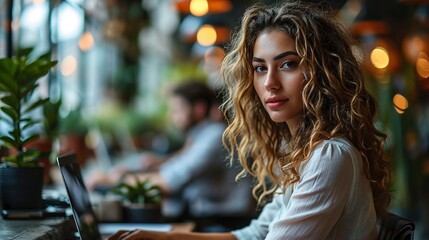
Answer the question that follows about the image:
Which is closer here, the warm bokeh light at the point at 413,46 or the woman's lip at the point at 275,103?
the woman's lip at the point at 275,103

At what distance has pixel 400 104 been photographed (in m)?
7.33

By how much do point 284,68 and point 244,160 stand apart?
1.60 feet

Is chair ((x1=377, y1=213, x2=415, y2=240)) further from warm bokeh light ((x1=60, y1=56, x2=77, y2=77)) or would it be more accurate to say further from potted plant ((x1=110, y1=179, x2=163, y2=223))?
warm bokeh light ((x1=60, y1=56, x2=77, y2=77))

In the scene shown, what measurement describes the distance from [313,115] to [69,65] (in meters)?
4.99

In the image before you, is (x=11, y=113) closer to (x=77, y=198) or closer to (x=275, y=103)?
(x=77, y=198)

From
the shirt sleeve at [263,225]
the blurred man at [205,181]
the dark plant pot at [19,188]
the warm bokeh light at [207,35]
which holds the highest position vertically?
the warm bokeh light at [207,35]

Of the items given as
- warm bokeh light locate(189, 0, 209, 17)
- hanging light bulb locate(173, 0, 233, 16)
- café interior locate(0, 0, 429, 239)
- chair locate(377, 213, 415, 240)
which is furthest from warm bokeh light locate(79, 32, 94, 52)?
chair locate(377, 213, 415, 240)

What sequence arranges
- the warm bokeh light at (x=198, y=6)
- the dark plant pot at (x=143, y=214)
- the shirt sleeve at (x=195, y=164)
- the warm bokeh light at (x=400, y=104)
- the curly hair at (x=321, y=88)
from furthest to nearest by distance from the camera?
1. the warm bokeh light at (x=400, y=104)
2. the warm bokeh light at (x=198, y=6)
3. the shirt sleeve at (x=195, y=164)
4. the dark plant pot at (x=143, y=214)
5. the curly hair at (x=321, y=88)

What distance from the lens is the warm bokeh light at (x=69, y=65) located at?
672 centimetres

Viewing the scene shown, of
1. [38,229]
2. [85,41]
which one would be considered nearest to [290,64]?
[38,229]

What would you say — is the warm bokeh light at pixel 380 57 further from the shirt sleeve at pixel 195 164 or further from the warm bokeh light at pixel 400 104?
the shirt sleeve at pixel 195 164

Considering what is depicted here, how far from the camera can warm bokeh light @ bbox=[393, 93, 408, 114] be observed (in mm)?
7277

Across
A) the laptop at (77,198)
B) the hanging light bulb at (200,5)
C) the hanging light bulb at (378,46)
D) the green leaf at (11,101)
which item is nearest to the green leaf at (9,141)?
the green leaf at (11,101)

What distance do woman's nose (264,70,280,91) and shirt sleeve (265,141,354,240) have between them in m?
0.26
